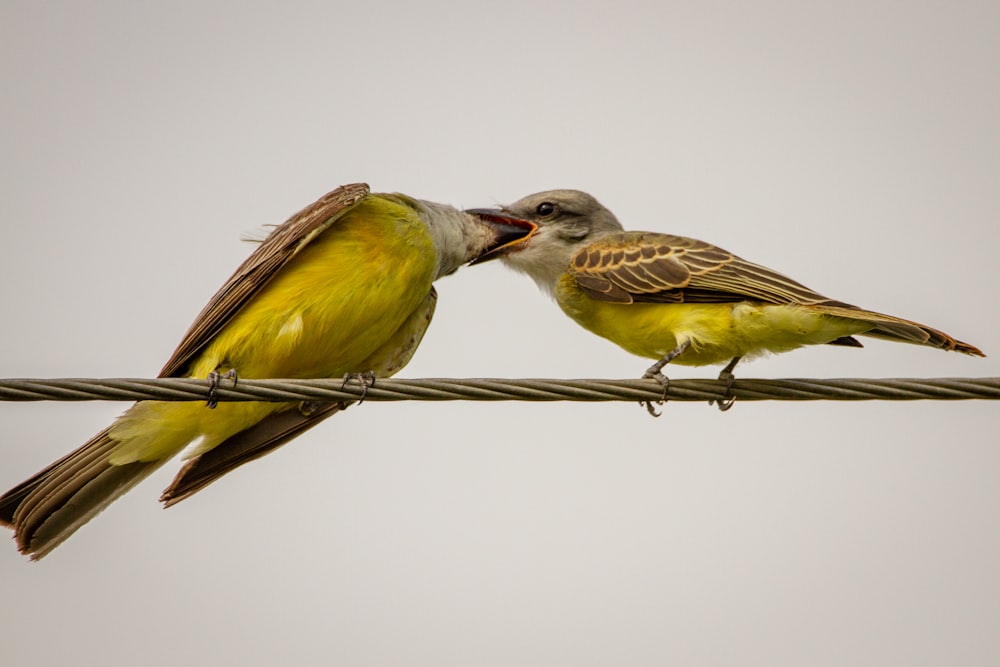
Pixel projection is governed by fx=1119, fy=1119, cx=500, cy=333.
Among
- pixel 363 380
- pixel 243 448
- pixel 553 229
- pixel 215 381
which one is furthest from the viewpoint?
pixel 553 229

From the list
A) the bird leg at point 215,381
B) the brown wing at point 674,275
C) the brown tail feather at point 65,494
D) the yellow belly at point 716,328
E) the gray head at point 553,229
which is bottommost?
the brown tail feather at point 65,494

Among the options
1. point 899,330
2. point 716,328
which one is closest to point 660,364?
point 716,328

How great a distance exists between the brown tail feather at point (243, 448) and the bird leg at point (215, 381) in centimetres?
72

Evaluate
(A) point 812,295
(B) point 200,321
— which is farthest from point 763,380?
(B) point 200,321

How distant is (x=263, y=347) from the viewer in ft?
21.8

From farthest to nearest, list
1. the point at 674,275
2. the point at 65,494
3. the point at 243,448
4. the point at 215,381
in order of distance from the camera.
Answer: the point at 243,448 < the point at 674,275 < the point at 65,494 < the point at 215,381

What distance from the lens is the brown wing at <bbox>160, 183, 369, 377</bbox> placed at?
21.9 ft

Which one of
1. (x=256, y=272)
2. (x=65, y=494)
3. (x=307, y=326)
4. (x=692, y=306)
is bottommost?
(x=65, y=494)

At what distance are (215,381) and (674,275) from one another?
2907 millimetres

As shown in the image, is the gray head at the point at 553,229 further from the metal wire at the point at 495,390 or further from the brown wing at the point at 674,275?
the metal wire at the point at 495,390

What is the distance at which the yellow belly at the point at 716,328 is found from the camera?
6414 millimetres

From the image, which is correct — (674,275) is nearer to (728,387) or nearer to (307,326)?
(728,387)

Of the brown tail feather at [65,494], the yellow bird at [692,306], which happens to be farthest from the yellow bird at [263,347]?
the yellow bird at [692,306]

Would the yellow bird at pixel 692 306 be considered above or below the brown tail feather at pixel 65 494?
above
